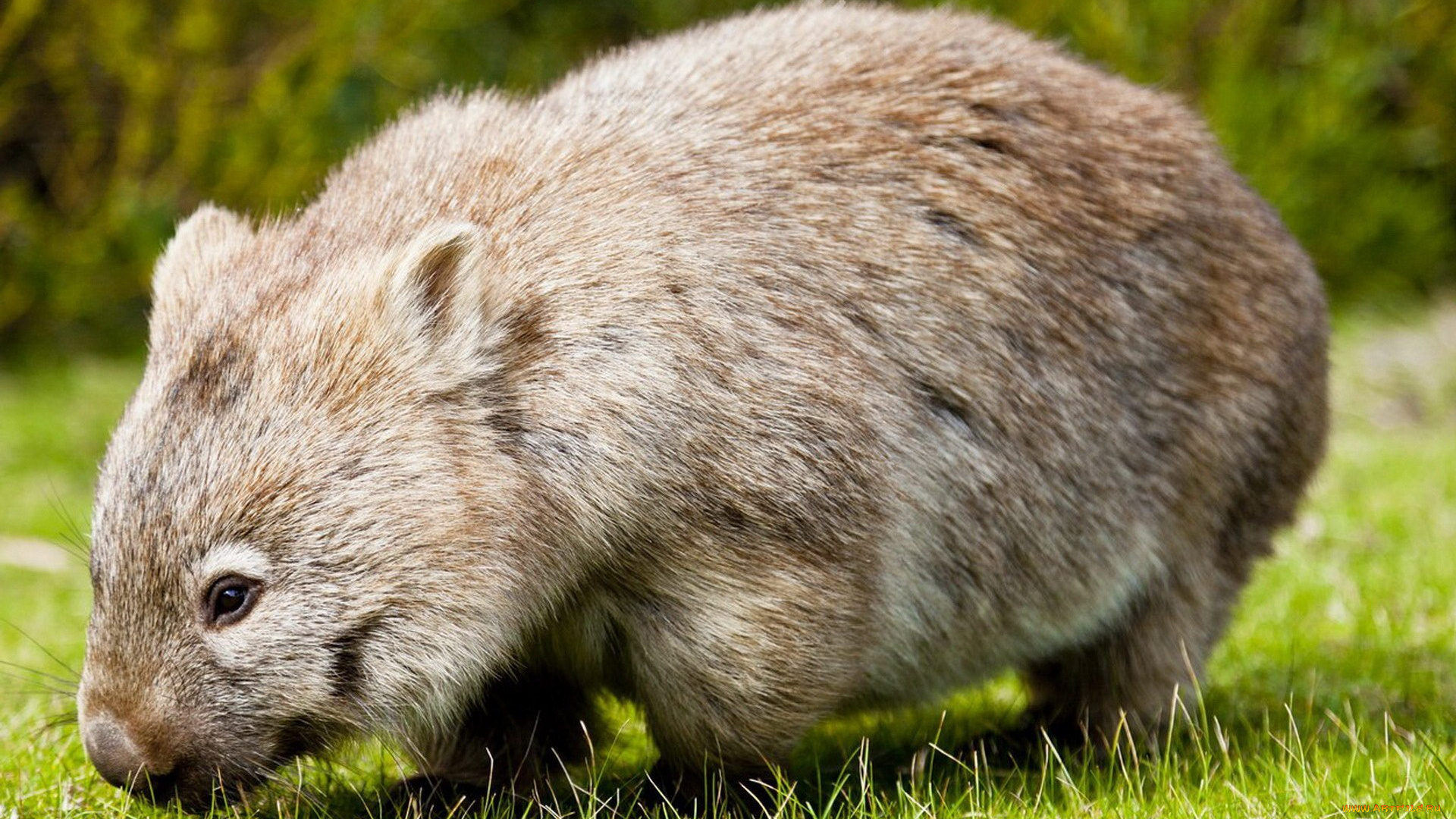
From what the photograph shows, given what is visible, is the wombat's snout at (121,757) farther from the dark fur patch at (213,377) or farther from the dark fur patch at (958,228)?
the dark fur patch at (958,228)

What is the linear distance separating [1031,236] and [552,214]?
1296 millimetres

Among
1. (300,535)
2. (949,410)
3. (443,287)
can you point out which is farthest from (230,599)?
(949,410)

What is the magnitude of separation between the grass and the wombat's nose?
0.28 meters

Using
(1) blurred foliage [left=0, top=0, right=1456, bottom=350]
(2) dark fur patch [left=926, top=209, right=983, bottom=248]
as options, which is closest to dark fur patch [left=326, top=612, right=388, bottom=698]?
(2) dark fur patch [left=926, top=209, right=983, bottom=248]

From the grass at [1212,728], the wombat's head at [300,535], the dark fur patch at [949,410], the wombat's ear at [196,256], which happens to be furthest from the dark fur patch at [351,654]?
the dark fur patch at [949,410]

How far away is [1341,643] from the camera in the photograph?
5.55 meters

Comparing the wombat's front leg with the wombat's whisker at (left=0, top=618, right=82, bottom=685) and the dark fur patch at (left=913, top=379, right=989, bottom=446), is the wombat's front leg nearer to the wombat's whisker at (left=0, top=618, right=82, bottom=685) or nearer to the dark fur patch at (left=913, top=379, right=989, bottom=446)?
the wombat's whisker at (left=0, top=618, right=82, bottom=685)

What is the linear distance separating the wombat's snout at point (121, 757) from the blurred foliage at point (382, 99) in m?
7.65

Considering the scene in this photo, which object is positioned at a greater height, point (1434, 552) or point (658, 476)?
point (658, 476)

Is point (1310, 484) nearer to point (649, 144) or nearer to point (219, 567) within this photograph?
point (649, 144)

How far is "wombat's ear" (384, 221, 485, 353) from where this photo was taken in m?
3.64

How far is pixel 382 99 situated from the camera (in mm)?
11836

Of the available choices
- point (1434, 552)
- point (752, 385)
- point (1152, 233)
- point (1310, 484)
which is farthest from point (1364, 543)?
point (752, 385)

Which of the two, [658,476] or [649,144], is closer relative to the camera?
[658,476]
